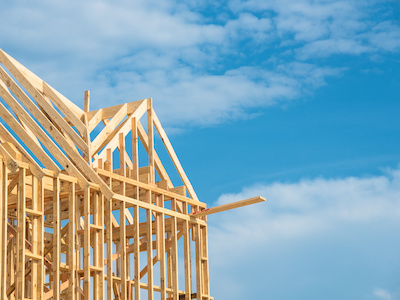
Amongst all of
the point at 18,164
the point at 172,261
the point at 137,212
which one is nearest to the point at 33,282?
the point at 18,164

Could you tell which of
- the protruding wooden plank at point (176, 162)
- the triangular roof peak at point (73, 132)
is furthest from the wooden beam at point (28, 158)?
the protruding wooden plank at point (176, 162)

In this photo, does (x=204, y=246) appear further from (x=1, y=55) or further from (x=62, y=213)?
(x=1, y=55)

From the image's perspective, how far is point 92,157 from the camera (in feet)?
75.7

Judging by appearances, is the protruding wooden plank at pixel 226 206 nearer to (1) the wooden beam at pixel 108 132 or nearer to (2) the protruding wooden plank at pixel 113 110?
(1) the wooden beam at pixel 108 132

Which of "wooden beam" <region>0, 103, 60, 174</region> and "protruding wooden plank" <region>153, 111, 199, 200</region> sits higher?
"protruding wooden plank" <region>153, 111, 199, 200</region>

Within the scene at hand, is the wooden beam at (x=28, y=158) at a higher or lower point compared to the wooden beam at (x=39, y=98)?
lower

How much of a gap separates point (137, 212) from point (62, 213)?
268 cm

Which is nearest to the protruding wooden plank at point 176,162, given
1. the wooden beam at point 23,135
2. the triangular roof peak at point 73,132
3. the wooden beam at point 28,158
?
the triangular roof peak at point 73,132

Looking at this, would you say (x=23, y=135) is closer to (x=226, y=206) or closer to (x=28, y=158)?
(x=28, y=158)

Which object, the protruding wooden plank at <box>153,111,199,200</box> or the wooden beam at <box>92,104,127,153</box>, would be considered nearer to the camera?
the wooden beam at <box>92,104,127,153</box>

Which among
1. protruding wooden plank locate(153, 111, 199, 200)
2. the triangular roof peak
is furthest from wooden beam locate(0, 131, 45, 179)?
protruding wooden plank locate(153, 111, 199, 200)

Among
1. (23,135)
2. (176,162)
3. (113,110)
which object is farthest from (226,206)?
(23,135)

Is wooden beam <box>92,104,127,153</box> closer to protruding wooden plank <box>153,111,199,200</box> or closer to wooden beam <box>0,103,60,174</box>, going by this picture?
protruding wooden plank <box>153,111,199,200</box>

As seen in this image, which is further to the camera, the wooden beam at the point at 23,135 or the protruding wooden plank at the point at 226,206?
the protruding wooden plank at the point at 226,206
